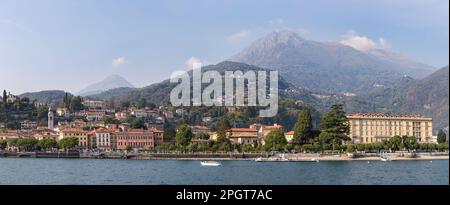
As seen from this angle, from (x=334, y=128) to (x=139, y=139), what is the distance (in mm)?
14919

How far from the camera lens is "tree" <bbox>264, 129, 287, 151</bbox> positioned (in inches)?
1473

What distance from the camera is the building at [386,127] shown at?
37.4 m

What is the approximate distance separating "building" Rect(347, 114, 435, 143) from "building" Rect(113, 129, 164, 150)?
13.9 meters

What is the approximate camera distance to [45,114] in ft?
154

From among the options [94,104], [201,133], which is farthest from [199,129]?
[94,104]

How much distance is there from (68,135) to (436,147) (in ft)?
83.2

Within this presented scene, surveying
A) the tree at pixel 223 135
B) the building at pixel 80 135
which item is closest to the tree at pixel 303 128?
the tree at pixel 223 135

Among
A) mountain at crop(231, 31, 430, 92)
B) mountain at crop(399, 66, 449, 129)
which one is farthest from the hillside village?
mountain at crop(231, 31, 430, 92)

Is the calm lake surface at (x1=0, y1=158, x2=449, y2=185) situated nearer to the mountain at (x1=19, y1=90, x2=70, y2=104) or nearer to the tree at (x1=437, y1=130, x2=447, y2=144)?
the mountain at (x1=19, y1=90, x2=70, y2=104)

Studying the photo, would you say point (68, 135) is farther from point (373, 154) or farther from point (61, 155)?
point (373, 154)

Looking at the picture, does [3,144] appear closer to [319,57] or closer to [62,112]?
[62,112]

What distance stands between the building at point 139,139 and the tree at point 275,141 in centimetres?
864

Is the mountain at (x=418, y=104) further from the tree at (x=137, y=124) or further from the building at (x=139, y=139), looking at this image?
the tree at (x=137, y=124)
